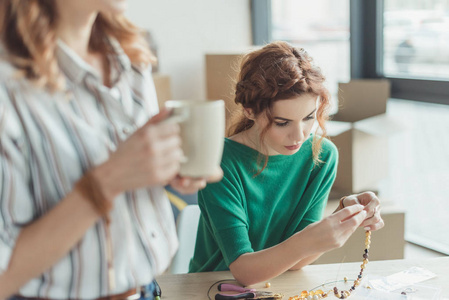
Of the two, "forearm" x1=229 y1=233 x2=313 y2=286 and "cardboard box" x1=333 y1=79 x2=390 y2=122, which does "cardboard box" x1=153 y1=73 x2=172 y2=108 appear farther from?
"forearm" x1=229 y1=233 x2=313 y2=286

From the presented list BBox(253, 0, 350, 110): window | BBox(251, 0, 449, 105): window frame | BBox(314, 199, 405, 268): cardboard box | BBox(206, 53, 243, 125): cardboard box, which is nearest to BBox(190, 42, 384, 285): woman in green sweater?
BBox(314, 199, 405, 268): cardboard box

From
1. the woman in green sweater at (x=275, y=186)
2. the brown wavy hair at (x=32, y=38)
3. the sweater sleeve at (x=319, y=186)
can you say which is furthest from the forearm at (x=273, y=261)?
the brown wavy hair at (x=32, y=38)

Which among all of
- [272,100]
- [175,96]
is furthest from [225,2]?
[272,100]

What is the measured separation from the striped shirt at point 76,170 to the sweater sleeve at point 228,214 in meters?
0.54

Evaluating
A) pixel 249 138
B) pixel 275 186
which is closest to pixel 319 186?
pixel 275 186

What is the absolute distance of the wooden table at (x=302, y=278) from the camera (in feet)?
3.77

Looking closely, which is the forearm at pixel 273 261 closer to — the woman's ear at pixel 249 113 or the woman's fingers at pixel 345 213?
the woman's fingers at pixel 345 213

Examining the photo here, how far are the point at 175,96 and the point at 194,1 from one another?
57 centimetres

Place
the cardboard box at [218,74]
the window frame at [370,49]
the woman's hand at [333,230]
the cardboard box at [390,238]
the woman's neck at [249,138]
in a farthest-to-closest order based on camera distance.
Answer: the cardboard box at [218,74], the window frame at [370,49], the cardboard box at [390,238], the woman's neck at [249,138], the woman's hand at [333,230]

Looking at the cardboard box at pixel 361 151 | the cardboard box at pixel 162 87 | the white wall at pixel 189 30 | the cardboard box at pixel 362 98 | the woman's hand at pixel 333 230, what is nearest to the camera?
the woman's hand at pixel 333 230

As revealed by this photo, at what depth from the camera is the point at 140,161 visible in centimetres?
58

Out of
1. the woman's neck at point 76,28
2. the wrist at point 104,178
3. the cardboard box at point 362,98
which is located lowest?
the cardboard box at point 362,98

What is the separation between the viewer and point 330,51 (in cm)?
283

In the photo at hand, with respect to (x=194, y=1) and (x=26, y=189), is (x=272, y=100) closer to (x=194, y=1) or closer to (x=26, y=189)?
(x=26, y=189)
